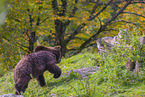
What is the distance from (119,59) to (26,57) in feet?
11.7

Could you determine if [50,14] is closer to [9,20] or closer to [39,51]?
[9,20]

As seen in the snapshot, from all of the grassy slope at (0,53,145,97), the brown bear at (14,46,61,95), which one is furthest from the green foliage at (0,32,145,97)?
the brown bear at (14,46,61,95)

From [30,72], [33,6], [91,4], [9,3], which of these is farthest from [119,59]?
[91,4]

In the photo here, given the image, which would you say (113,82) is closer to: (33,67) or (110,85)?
(110,85)

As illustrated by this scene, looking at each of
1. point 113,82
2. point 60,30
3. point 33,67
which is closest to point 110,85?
point 113,82

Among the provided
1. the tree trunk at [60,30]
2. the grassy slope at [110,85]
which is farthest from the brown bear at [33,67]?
the tree trunk at [60,30]

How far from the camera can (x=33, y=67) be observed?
22.4 feet

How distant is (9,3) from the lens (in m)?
9.28

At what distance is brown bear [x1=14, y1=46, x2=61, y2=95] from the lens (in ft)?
20.7

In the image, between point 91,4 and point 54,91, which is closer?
point 54,91

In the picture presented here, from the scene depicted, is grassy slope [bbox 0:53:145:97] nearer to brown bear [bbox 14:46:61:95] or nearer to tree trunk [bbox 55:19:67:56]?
brown bear [bbox 14:46:61:95]

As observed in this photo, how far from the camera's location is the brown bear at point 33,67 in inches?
248

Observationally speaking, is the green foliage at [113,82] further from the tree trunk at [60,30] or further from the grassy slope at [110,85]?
the tree trunk at [60,30]

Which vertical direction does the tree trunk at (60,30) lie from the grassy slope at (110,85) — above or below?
above
